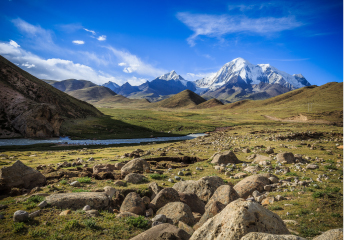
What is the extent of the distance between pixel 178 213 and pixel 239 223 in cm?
398

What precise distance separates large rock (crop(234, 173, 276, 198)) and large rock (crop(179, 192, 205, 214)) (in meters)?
2.89

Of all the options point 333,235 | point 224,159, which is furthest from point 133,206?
point 224,159

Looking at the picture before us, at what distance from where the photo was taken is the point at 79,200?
8.90 meters

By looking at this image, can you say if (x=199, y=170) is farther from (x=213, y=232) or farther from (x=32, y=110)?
(x=32, y=110)

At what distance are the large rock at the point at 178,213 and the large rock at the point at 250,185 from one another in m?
4.63

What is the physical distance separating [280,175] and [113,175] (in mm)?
13913

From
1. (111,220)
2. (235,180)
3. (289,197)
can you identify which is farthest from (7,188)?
(289,197)

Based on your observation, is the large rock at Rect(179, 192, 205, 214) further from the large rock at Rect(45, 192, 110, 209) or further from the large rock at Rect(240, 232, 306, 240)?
the large rock at Rect(240, 232, 306, 240)

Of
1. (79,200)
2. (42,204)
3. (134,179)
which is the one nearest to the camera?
(42,204)

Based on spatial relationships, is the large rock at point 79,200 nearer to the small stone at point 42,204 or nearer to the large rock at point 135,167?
the small stone at point 42,204

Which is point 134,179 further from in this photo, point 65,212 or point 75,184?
point 65,212

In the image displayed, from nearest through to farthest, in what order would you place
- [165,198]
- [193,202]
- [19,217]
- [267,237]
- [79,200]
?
[267,237] < [19,217] < [79,200] < [165,198] < [193,202]

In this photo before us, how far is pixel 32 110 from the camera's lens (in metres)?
49.9

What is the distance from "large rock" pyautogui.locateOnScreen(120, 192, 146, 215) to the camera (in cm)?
905
